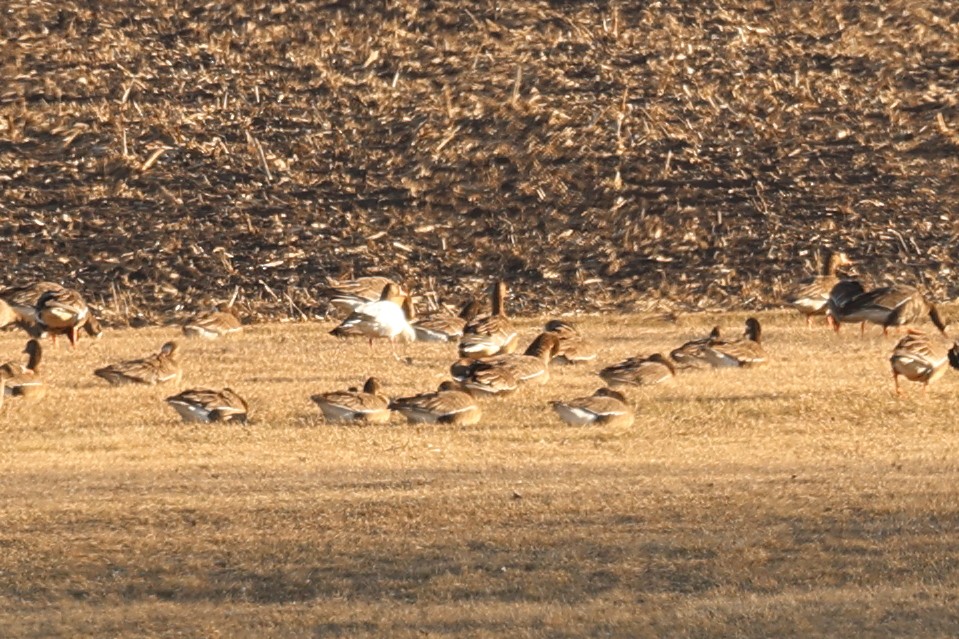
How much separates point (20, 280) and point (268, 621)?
69.9 feet

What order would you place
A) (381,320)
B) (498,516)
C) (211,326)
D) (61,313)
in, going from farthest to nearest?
(211,326) → (61,313) → (381,320) → (498,516)

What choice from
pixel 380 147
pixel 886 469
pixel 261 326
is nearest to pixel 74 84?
pixel 380 147

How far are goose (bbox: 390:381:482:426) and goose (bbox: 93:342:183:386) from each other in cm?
400

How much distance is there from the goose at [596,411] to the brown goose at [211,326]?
9.40 m

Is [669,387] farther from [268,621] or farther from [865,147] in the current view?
[865,147]

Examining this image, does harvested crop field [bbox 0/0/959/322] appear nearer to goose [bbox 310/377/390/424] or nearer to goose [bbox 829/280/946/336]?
goose [bbox 829/280/946/336]

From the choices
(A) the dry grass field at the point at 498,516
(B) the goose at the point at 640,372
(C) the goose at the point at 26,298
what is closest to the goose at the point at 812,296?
(A) the dry grass field at the point at 498,516

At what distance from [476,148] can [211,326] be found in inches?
399

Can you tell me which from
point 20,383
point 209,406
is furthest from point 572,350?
point 20,383

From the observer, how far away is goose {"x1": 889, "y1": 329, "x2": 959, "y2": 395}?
1950 cm

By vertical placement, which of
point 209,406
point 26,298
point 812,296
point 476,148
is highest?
point 476,148

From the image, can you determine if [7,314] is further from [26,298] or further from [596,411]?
[596,411]

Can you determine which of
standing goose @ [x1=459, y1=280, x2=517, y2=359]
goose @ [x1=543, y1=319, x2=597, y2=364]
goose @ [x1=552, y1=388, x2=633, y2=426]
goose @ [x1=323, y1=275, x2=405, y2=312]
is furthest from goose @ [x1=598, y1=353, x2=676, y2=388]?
goose @ [x1=323, y1=275, x2=405, y2=312]

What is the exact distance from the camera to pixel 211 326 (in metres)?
26.9
